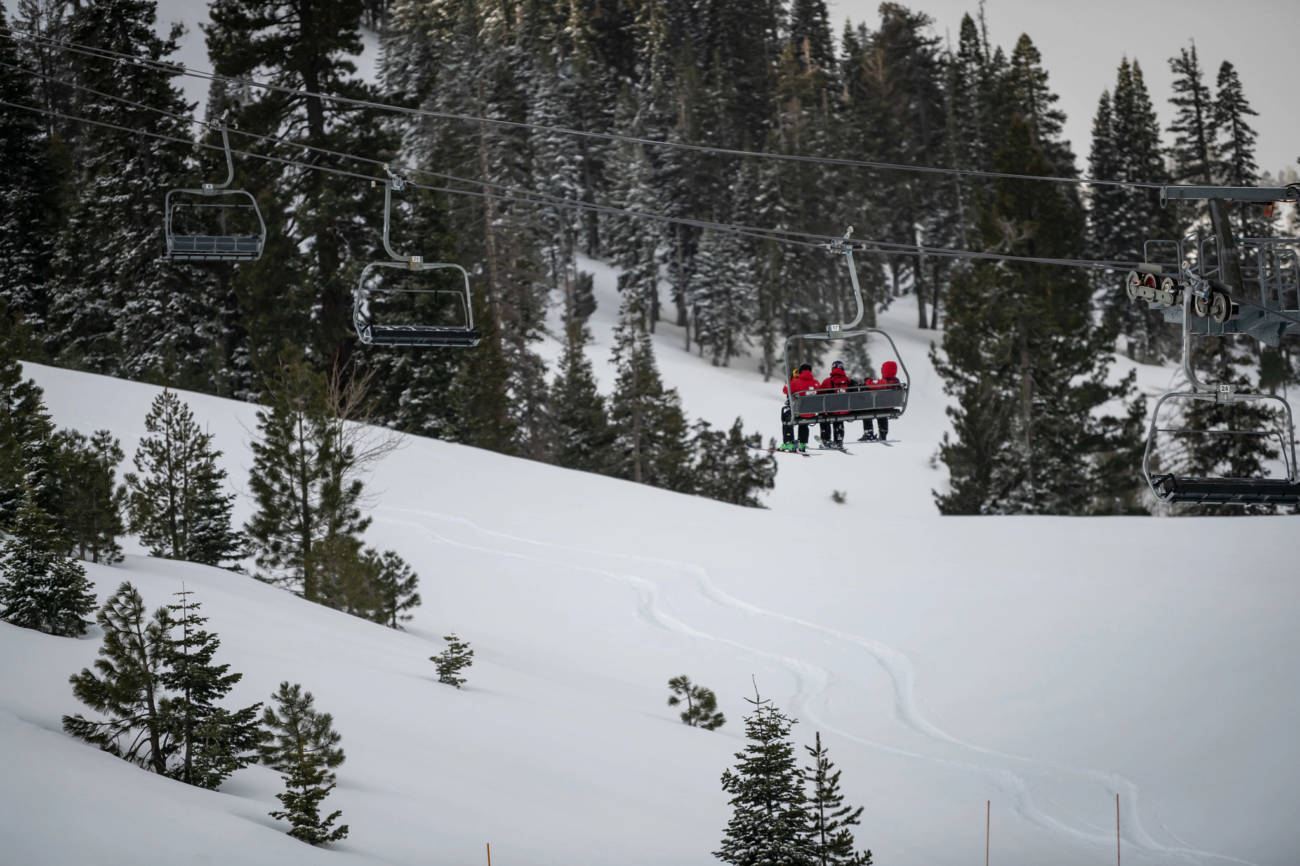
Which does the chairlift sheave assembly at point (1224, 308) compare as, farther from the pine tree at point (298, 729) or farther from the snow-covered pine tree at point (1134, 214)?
the snow-covered pine tree at point (1134, 214)

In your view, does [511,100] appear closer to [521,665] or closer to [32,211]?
[32,211]

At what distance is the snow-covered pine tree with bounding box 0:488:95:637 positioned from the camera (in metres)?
13.6

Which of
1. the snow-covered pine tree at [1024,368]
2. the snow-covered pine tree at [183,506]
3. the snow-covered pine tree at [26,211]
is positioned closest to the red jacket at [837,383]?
the snow-covered pine tree at [183,506]

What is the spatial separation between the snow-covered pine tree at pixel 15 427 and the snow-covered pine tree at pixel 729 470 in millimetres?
25157

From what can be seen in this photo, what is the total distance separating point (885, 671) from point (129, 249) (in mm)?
33343

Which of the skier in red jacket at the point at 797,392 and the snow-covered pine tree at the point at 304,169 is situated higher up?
the snow-covered pine tree at the point at 304,169

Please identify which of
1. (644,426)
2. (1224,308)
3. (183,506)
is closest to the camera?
(1224,308)

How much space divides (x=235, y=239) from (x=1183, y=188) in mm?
12344

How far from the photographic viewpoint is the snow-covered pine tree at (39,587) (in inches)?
536

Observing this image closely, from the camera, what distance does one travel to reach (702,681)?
2250 cm

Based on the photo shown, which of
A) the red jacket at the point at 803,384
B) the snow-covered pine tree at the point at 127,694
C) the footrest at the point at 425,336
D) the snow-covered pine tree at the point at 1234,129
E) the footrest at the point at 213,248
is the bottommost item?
the snow-covered pine tree at the point at 127,694

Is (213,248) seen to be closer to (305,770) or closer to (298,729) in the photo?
(298,729)

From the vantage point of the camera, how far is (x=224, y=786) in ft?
35.1

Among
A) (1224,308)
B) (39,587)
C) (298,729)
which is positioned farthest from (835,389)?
(39,587)
